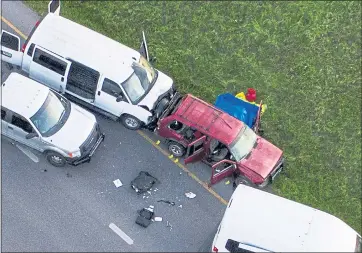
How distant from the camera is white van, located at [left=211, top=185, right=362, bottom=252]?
44.0 feet

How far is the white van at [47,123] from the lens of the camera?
15828mm

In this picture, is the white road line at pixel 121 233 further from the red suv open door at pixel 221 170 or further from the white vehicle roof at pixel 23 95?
the white vehicle roof at pixel 23 95

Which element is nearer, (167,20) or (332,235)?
(332,235)

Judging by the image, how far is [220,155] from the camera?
16375mm

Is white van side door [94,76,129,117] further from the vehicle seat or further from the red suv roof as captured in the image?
the vehicle seat

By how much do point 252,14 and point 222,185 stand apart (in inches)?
292

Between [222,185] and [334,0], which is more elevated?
[334,0]

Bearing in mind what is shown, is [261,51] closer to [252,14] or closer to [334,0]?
[252,14]

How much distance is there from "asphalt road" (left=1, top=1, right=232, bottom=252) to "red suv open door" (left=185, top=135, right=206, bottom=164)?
37cm

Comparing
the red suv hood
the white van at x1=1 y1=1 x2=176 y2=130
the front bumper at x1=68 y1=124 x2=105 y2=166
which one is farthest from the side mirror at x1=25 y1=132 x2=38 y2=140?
the red suv hood

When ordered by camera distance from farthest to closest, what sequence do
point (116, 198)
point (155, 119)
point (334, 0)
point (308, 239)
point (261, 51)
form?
point (334, 0)
point (261, 51)
point (155, 119)
point (116, 198)
point (308, 239)

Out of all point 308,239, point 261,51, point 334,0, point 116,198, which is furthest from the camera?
point 334,0

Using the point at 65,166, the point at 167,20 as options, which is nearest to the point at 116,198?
the point at 65,166

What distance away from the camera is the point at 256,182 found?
1620 cm
